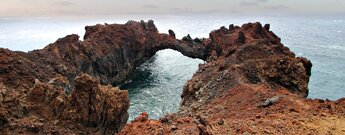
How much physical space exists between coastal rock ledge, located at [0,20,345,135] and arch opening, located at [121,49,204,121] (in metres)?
10.7

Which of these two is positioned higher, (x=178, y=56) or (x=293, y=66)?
(x=293, y=66)

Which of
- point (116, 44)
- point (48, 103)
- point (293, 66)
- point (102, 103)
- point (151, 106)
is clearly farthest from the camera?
point (116, 44)

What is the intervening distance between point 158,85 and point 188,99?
→ 113 ft

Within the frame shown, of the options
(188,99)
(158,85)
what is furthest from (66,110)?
(158,85)

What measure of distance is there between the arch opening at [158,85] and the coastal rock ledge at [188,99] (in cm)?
1069

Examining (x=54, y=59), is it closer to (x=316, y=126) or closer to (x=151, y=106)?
(x=151, y=106)

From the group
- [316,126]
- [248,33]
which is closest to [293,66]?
[316,126]

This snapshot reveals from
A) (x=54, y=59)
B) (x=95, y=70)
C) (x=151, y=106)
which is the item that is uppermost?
(x=54, y=59)

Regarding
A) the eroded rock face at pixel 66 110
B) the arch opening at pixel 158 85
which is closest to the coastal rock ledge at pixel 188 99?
the eroded rock face at pixel 66 110

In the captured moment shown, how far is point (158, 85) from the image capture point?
70938 millimetres

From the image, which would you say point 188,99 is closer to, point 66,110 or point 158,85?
point 66,110

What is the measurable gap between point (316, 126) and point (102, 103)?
62.9ft

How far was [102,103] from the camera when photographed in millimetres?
32156

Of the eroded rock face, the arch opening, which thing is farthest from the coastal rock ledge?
the arch opening
